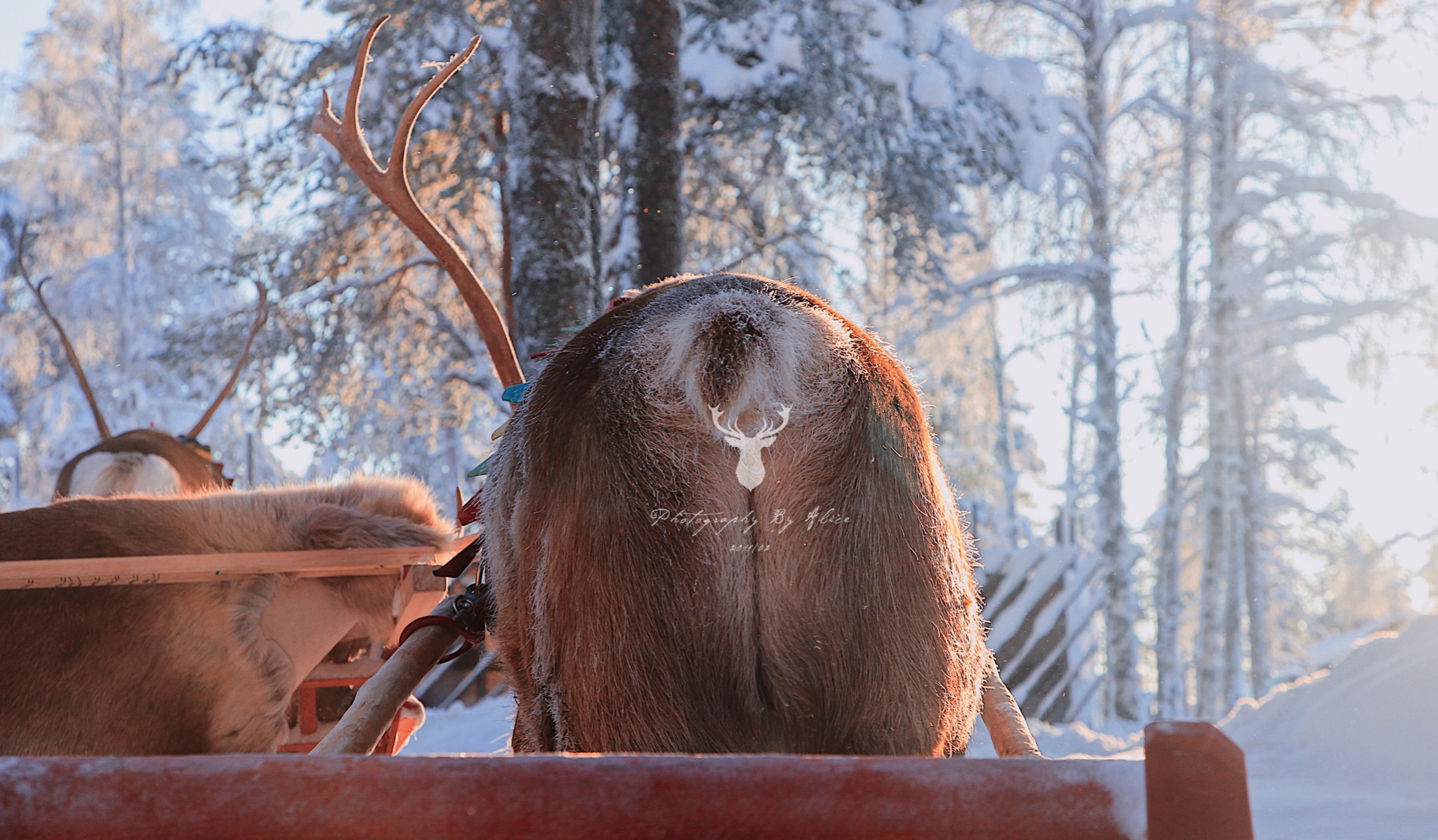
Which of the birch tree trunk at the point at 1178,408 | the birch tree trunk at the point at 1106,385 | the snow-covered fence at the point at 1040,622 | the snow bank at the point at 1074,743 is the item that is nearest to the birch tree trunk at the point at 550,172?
the snow bank at the point at 1074,743

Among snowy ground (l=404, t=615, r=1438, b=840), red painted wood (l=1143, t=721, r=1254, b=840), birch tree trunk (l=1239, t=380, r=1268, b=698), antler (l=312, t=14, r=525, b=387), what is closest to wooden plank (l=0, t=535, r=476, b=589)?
antler (l=312, t=14, r=525, b=387)

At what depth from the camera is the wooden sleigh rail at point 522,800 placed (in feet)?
3.11

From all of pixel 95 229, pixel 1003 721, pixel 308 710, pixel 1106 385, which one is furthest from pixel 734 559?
pixel 95 229

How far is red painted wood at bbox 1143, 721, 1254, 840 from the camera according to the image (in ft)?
2.98

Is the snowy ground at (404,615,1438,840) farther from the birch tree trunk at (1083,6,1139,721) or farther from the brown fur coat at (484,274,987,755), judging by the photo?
the birch tree trunk at (1083,6,1139,721)

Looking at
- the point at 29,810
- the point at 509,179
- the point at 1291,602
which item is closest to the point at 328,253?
the point at 509,179

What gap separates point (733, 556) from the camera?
4.85 feet

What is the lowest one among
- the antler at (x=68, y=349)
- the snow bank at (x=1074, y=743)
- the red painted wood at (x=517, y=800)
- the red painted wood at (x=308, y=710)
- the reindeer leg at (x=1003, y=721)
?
the snow bank at (x=1074, y=743)

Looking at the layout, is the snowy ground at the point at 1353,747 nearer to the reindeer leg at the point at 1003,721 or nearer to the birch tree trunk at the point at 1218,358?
the reindeer leg at the point at 1003,721

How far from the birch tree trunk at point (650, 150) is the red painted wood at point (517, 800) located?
430cm

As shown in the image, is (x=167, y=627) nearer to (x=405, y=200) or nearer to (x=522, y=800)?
(x=405, y=200)

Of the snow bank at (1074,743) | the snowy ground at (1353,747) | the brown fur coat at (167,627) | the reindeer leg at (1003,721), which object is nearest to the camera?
the reindeer leg at (1003,721)
